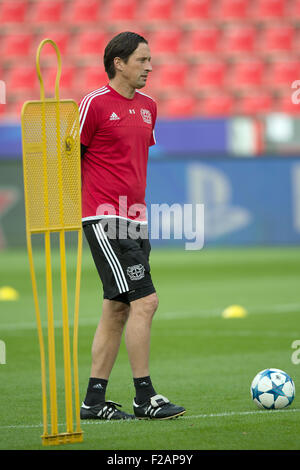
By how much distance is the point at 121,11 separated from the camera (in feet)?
95.0

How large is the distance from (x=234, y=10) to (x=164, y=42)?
2.30m

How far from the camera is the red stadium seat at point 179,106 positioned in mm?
27230

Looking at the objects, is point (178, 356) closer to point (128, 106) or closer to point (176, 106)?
point (128, 106)

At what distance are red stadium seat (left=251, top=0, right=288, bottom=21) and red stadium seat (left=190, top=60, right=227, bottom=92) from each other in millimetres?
1889

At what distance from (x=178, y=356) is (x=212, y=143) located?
14.6 m

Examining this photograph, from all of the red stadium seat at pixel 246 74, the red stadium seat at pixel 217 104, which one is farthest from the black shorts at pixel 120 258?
the red stadium seat at pixel 246 74

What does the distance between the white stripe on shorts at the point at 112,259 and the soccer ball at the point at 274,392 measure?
1.07 meters

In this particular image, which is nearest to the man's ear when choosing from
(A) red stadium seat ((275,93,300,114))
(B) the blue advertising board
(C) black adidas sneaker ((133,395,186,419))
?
(C) black adidas sneaker ((133,395,186,419))

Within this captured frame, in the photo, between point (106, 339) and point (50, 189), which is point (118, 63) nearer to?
point (50, 189)

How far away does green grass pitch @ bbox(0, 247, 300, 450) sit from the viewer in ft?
17.1

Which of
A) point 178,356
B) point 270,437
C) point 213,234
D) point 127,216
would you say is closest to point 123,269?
point 127,216

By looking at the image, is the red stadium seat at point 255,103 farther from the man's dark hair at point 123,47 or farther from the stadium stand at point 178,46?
the man's dark hair at point 123,47

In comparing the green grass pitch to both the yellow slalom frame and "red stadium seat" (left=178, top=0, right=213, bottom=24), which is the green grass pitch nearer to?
the yellow slalom frame

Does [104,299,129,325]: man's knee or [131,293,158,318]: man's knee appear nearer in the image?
[131,293,158,318]: man's knee
